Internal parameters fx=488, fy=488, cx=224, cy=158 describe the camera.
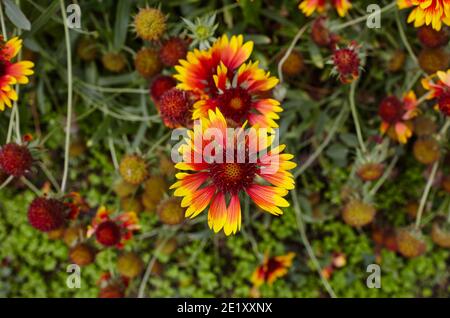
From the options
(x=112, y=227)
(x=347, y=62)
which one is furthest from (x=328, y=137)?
(x=112, y=227)

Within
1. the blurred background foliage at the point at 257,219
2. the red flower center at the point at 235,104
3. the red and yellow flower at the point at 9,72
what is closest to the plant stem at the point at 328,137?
the blurred background foliage at the point at 257,219

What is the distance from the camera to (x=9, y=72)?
1.10m

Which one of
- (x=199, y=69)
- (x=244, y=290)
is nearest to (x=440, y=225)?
(x=244, y=290)

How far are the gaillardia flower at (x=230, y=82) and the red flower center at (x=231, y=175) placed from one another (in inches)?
4.2

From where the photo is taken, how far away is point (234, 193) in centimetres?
102

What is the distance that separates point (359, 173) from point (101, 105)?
30.2 inches

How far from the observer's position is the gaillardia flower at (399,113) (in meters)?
1.30

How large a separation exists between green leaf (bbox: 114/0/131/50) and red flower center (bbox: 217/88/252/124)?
422 mm

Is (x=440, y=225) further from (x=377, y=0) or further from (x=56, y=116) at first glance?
(x=56, y=116)

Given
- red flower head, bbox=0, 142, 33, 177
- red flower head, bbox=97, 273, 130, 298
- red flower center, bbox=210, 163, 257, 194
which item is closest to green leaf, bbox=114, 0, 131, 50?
red flower head, bbox=0, 142, 33, 177

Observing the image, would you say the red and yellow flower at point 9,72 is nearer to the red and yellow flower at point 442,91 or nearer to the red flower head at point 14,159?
the red flower head at point 14,159

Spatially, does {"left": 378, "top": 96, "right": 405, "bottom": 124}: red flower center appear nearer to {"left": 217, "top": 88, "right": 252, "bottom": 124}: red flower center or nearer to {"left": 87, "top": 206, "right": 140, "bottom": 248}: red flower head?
{"left": 217, "top": 88, "right": 252, "bottom": 124}: red flower center

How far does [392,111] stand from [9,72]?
96 centimetres

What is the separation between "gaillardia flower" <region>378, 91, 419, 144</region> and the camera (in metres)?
1.30
